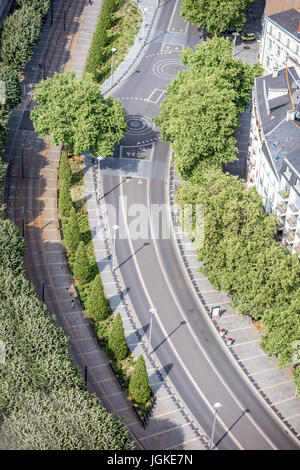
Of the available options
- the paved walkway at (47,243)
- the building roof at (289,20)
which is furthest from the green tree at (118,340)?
the building roof at (289,20)

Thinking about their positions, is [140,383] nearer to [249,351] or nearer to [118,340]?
[118,340]

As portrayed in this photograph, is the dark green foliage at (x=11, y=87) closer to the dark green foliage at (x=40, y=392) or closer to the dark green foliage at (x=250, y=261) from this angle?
the dark green foliage at (x=250, y=261)

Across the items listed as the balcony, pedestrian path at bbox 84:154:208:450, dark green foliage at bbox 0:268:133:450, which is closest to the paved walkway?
pedestrian path at bbox 84:154:208:450

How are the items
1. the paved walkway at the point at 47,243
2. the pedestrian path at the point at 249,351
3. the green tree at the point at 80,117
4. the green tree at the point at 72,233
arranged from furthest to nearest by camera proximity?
the green tree at the point at 80,117 < the green tree at the point at 72,233 < the paved walkway at the point at 47,243 < the pedestrian path at the point at 249,351

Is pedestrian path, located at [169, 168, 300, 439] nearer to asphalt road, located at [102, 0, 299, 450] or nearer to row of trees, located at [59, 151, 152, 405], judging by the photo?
asphalt road, located at [102, 0, 299, 450]

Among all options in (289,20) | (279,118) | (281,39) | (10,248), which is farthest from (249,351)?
(289,20)

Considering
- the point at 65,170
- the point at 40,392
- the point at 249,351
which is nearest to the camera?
the point at 40,392
